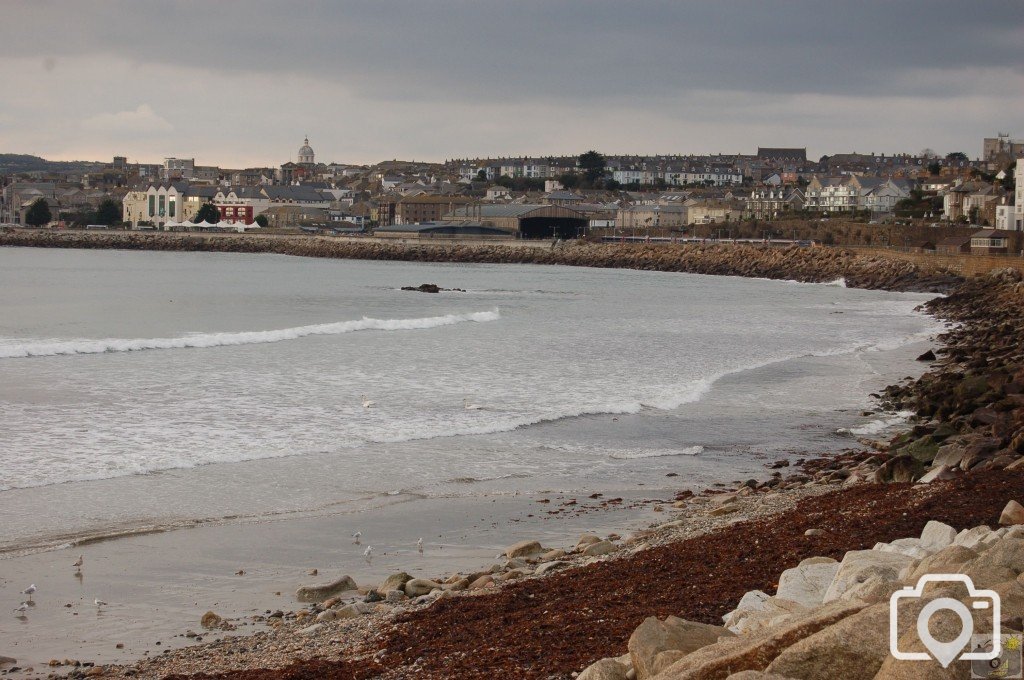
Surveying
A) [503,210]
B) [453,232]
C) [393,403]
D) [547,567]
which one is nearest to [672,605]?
[547,567]

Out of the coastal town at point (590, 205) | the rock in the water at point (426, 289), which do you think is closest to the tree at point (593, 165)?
the coastal town at point (590, 205)

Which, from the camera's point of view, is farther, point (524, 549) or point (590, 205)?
point (590, 205)

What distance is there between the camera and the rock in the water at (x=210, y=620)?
7023 millimetres

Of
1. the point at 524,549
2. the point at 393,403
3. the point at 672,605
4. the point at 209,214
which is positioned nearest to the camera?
the point at 672,605

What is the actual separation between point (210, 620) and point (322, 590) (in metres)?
0.83

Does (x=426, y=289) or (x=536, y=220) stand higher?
(x=536, y=220)

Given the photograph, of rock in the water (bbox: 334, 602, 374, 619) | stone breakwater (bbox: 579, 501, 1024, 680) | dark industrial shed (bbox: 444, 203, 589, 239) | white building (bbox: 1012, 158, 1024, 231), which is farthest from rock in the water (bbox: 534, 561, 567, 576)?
dark industrial shed (bbox: 444, 203, 589, 239)

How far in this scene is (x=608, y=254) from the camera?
3300 inches

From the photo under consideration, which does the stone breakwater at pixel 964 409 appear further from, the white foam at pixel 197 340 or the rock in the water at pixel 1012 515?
the white foam at pixel 197 340

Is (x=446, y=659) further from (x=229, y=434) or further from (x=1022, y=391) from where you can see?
(x=1022, y=391)

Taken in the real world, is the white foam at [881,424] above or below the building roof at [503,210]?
below

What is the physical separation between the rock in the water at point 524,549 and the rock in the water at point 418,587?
0.98 meters

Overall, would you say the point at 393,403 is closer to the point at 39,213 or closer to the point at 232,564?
the point at 232,564

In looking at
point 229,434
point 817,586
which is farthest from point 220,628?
point 229,434
